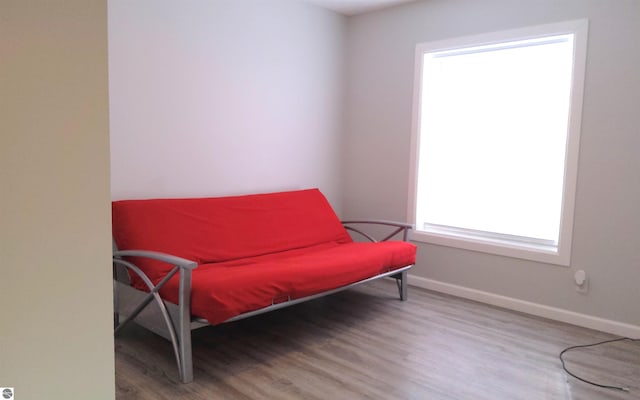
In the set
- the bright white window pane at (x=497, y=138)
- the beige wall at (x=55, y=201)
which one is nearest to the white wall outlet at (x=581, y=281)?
the bright white window pane at (x=497, y=138)

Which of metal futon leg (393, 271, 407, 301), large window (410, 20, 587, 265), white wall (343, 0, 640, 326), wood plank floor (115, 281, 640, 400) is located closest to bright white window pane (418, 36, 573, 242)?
large window (410, 20, 587, 265)

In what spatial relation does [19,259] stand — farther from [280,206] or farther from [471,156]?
[471,156]

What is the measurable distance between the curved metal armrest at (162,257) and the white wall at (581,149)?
91.5 inches

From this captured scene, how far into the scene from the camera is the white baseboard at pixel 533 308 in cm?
312

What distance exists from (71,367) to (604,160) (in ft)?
10.7

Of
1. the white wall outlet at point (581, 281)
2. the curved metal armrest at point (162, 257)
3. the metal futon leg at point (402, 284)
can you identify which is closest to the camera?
the curved metal armrest at point (162, 257)

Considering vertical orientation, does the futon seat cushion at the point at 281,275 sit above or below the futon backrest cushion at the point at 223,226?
below

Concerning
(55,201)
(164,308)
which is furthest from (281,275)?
(55,201)

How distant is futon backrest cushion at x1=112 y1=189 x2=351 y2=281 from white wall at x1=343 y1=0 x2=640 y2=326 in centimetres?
76

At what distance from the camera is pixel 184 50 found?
3.32m

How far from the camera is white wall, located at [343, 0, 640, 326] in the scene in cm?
306

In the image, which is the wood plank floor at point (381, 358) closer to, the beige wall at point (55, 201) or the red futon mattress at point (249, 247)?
the red futon mattress at point (249, 247)

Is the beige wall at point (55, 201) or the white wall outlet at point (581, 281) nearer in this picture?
the beige wall at point (55, 201)

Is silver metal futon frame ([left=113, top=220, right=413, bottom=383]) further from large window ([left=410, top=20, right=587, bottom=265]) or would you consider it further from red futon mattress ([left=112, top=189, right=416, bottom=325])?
large window ([left=410, top=20, right=587, bottom=265])
